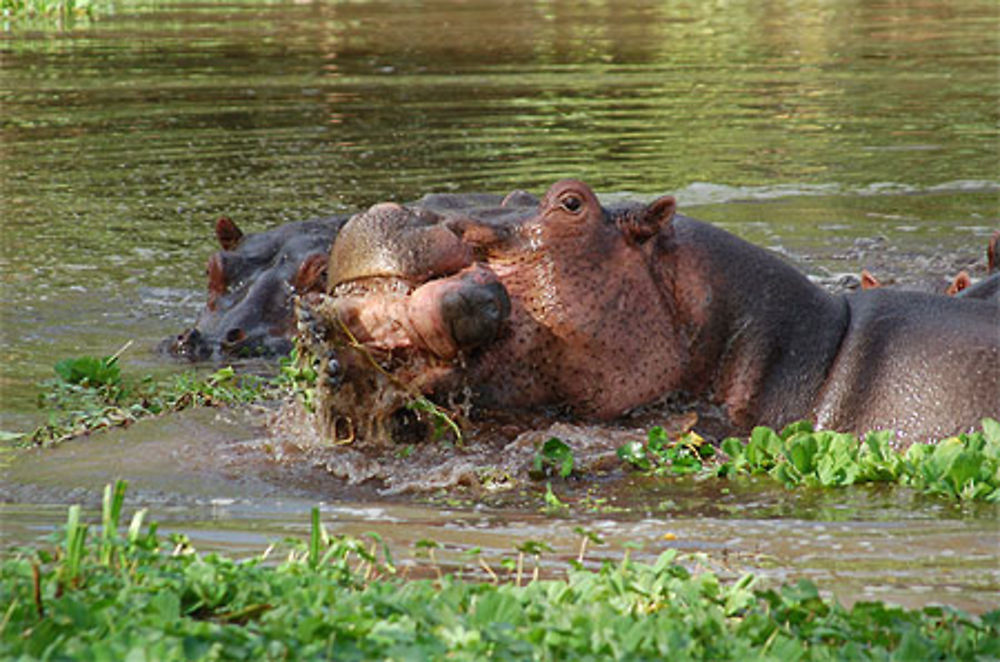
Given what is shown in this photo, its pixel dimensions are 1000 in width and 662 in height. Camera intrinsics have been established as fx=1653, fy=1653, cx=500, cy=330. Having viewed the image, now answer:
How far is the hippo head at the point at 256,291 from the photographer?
7215mm

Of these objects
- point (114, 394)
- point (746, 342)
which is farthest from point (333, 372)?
point (114, 394)

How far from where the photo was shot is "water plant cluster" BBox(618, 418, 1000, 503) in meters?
4.47

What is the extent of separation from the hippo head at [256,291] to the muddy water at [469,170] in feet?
1.08

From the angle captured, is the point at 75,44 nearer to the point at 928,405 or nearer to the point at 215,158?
the point at 215,158

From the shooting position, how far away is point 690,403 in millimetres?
5016

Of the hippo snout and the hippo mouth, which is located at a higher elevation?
the hippo mouth

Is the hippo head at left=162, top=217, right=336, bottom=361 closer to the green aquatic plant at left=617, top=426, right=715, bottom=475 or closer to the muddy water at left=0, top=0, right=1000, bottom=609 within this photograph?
Result: the muddy water at left=0, top=0, right=1000, bottom=609

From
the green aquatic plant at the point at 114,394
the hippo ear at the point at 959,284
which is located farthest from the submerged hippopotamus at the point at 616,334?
the green aquatic plant at the point at 114,394

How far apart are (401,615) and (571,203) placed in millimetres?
2143

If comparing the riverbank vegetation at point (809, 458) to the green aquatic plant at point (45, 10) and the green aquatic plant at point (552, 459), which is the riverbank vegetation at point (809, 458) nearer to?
the green aquatic plant at point (552, 459)

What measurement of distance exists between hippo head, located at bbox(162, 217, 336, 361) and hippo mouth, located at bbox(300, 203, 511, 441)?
2.39 meters

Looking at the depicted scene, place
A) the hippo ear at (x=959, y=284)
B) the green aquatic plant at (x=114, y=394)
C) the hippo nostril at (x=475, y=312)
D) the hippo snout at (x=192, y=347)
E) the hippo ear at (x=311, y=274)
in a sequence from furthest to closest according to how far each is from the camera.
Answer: the hippo ear at (x=311, y=274) < the hippo snout at (x=192, y=347) < the hippo ear at (x=959, y=284) < the green aquatic plant at (x=114, y=394) < the hippo nostril at (x=475, y=312)

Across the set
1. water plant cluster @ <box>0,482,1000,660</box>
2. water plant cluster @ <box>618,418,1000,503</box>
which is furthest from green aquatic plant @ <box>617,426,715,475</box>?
water plant cluster @ <box>0,482,1000,660</box>

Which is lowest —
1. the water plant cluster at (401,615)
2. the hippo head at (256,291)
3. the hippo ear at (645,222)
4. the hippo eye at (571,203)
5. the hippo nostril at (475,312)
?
the hippo head at (256,291)
